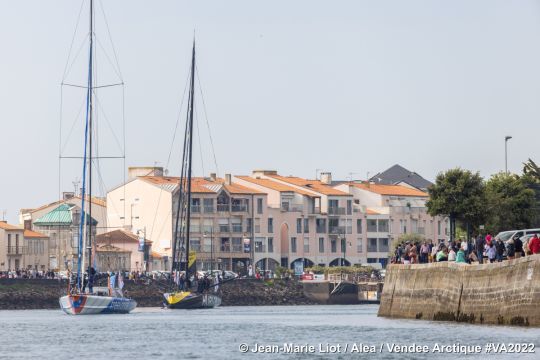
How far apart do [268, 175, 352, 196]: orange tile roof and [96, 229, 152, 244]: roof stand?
2835cm

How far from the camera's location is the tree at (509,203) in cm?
10800

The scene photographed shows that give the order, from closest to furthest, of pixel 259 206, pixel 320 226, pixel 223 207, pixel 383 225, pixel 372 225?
pixel 223 207 → pixel 259 206 → pixel 320 226 → pixel 372 225 → pixel 383 225

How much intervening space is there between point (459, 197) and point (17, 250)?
65.8 meters

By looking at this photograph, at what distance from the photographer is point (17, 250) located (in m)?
162

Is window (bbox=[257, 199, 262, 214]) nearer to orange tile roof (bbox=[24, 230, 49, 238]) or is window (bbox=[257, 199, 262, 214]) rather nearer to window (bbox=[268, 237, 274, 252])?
window (bbox=[268, 237, 274, 252])

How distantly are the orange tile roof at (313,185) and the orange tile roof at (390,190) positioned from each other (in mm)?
4549

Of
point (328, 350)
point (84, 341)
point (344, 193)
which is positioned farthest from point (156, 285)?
point (328, 350)

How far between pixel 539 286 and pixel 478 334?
3271mm

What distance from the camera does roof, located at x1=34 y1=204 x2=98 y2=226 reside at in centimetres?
16662

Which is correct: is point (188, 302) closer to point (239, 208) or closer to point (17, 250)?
point (17, 250)

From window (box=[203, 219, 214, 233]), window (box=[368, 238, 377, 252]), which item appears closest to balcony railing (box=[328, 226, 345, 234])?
window (box=[368, 238, 377, 252])

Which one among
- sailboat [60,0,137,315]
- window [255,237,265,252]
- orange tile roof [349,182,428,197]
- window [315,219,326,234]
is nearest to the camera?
sailboat [60,0,137,315]

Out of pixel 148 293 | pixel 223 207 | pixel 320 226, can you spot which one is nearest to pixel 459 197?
pixel 148 293

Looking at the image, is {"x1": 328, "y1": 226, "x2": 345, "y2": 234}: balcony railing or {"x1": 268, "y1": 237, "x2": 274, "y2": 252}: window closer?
{"x1": 268, "y1": 237, "x2": 274, "y2": 252}: window
